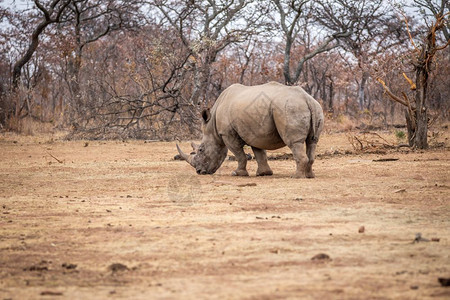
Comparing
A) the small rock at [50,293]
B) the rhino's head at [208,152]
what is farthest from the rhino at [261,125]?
the small rock at [50,293]

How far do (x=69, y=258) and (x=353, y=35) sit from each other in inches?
822

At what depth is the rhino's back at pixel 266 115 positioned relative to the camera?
8.73 meters

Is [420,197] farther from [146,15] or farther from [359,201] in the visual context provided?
[146,15]

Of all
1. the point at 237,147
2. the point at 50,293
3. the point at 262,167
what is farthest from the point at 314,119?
the point at 50,293

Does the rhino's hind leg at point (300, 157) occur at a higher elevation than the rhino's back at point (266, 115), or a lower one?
lower

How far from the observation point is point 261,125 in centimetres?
910

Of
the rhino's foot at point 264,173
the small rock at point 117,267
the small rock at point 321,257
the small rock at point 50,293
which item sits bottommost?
the small rock at point 50,293

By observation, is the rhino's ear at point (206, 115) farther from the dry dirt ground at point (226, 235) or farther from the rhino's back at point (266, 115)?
the dry dirt ground at point (226, 235)

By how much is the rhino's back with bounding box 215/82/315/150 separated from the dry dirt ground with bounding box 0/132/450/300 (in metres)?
0.68

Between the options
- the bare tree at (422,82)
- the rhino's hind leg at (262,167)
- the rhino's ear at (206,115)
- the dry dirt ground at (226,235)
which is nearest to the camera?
the dry dirt ground at (226,235)

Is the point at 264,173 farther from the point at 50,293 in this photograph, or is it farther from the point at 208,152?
the point at 50,293

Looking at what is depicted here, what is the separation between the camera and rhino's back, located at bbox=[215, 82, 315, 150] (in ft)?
28.6

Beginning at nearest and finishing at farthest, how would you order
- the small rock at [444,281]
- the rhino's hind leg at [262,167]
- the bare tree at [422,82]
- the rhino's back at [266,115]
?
the small rock at [444,281] < the rhino's back at [266,115] < the rhino's hind leg at [262,167] < the bare tree at [422,82]

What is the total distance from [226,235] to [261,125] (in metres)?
4.34
